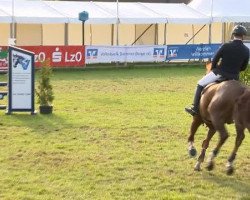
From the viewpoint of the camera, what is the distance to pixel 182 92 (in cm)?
1991

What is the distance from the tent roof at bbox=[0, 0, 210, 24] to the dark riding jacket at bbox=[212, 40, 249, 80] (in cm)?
1906

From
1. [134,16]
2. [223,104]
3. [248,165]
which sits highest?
[134,16]

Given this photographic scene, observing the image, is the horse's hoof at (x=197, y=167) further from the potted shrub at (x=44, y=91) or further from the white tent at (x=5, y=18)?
the white tent at (x=5, y=18)

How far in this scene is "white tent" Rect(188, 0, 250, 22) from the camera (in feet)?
107

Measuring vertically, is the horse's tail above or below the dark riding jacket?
below

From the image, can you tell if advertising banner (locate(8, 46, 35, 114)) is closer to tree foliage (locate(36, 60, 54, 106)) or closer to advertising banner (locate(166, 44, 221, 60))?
tree foliage (locate(36, 60, 54, 106))

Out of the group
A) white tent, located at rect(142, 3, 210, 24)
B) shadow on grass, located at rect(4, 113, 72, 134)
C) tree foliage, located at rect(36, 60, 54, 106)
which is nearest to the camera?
shadow on grass, located at rect(4, 113, 72, 134)

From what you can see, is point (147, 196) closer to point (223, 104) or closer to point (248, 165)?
point (223, 104)

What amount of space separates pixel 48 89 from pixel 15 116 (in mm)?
1052

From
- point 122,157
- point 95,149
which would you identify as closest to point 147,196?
point 122,157

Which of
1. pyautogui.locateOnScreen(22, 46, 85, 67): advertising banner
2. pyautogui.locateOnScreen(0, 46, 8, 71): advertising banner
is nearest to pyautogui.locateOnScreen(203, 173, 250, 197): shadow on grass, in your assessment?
pyautogui.locateOnScreen(0, 46, 8, 71): advertising banner

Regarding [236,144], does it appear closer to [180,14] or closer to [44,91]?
[44,91]

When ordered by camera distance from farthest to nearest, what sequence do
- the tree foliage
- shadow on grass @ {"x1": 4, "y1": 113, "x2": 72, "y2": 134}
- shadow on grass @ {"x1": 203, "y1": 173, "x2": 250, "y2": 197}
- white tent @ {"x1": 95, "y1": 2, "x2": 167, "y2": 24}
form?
→ white tent @ {"x1": 95, "y1": 2, "x2": 167, "y2": 24} < the tree foliage < shadow on grass @ {"x1": 4, "y1": 113, "x2": 72, "y2": 134} < shadow on grass @ {"x1": 203, "y1": 173, "x2": 250, "y2": 197}

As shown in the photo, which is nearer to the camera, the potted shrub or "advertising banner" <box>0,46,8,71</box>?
the potted shrub
